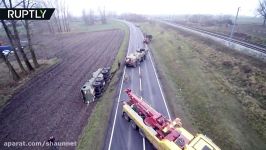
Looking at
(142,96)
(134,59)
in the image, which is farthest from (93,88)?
(134,59)

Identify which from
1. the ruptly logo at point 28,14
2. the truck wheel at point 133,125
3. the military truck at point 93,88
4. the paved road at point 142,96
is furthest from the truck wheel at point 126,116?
the ruptly logo at point 28,14

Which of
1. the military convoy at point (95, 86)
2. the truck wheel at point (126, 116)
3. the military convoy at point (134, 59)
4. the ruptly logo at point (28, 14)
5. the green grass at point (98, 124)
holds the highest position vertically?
the ruptly logo at point (28, 14)

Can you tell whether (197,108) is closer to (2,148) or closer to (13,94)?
(2,148)

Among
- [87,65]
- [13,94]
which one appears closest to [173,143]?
[13,94]

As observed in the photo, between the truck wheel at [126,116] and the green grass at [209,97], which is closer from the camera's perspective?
the green grass at [209,97]

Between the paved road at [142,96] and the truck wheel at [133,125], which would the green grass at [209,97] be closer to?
the paved road at [142,96]

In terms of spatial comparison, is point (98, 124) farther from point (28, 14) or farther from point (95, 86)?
point (28, 14)

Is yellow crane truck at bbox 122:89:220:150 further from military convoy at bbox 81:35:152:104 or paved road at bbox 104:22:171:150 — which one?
military convoy at bbox 81:35:152:104
